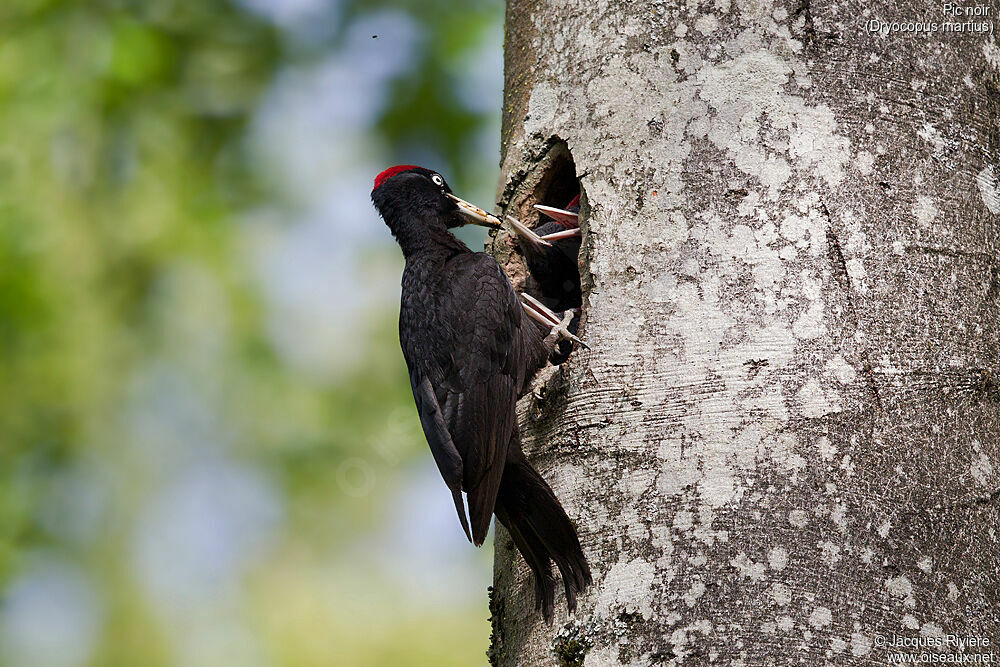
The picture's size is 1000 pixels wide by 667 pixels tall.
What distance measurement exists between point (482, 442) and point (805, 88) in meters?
1.23

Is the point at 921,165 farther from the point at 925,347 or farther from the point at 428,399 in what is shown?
the point at 428,399

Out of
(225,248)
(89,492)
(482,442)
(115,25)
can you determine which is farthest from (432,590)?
(482,442)

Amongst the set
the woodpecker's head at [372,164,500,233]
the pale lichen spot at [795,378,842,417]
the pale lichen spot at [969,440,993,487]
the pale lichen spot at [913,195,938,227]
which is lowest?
the pale lichen spot at [969,440,993,487]

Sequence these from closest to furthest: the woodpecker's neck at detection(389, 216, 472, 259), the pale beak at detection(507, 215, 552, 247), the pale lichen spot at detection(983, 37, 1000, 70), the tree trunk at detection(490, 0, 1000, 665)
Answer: the tree trunk at detection(490, 0, 1000, 665)
the pale lichen spot at detection(983, 37, 1000, 70)
the pale beak at detection(507, 215, 552, 247)
the woodpecker's neck at detection(389, 216, 472, 259)

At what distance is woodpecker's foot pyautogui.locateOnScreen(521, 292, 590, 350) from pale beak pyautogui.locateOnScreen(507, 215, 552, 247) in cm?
21

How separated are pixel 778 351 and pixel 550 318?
125cm

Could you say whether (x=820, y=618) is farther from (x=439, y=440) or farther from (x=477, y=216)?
(x=477, y=216)

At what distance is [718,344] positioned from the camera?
7.74ft

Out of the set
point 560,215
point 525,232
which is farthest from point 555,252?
point 525,232

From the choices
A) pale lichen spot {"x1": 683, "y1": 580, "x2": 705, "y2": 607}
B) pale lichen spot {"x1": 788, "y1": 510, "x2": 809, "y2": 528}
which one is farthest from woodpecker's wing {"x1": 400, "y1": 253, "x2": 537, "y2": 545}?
pale lichen spot {"x1": 788, "y1": 510, "x2": 809, "y2": 528}

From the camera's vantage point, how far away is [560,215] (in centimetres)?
340

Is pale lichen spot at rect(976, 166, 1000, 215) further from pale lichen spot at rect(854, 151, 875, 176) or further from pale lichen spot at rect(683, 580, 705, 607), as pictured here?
pale lichen spot at rect(683, 580, 705, 607)

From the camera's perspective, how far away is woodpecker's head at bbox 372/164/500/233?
3713 millimetres

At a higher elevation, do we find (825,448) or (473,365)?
(473,365)
